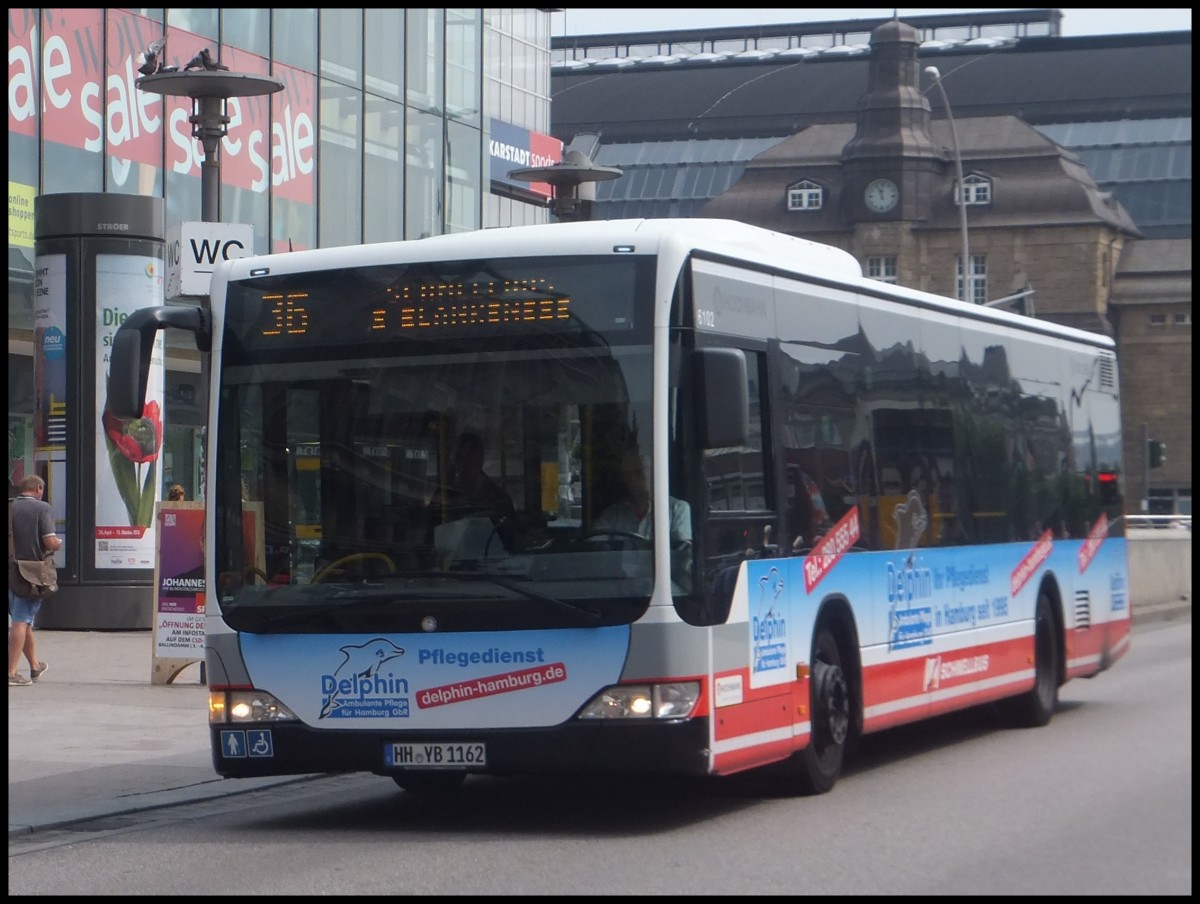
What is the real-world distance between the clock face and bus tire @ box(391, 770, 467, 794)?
313 feet

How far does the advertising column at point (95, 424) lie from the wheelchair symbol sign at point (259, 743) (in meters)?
13.5

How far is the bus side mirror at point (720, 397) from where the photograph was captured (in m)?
9.16

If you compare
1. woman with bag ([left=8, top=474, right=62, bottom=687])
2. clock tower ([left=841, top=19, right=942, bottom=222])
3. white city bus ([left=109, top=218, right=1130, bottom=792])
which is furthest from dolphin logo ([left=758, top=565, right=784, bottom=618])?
clock tower ([left=841, top=19, right=942, bottom=222])

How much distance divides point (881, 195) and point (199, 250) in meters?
91.1

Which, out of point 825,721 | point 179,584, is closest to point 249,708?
point 825,721

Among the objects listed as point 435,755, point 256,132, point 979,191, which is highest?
point 979,191

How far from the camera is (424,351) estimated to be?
9.54 m

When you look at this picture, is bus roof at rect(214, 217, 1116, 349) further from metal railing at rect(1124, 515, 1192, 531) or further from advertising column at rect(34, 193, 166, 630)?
metal railing at rect(1124, 515, 1192, 531)

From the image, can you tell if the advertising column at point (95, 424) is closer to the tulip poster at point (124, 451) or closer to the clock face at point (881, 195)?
the tulip poster at point (124, 451)

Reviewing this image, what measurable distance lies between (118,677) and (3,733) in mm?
5808

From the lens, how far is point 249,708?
9727 mm

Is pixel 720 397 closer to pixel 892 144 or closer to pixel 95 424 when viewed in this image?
pixel 95 424

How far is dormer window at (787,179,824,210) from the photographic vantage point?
107 meters

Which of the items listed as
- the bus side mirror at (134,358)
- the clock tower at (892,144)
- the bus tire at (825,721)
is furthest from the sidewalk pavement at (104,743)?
the clock tower at (892,144)
